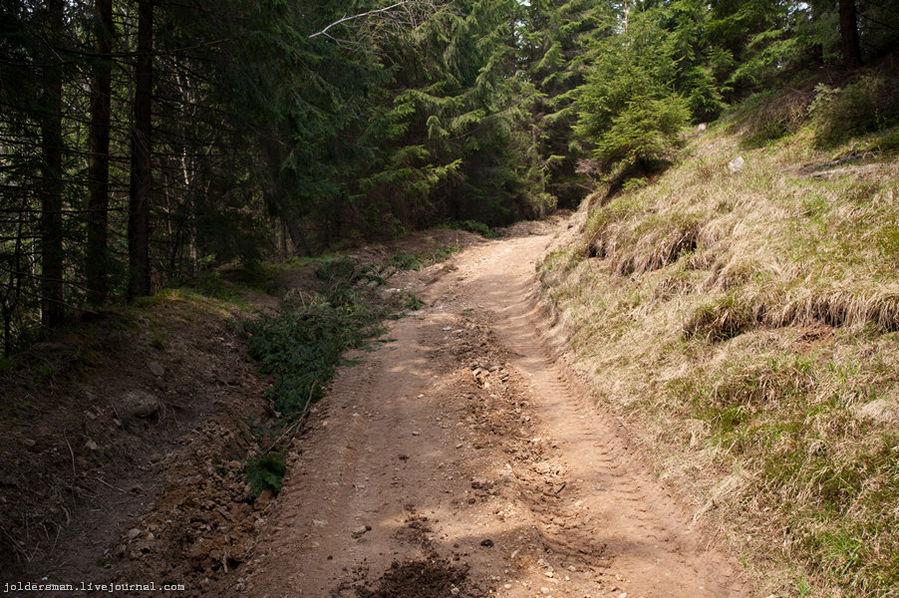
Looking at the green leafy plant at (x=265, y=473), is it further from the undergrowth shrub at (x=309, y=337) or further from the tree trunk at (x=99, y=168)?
the tree trunk at (x=99, y=168)

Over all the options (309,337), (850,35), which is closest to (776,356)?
(309,337)

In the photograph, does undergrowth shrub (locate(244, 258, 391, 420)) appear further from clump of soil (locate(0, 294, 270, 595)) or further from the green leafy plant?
the green leafy plant

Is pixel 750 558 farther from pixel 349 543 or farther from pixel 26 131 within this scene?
pixel 26 131

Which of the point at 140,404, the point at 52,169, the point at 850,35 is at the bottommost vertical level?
the point at 140,404

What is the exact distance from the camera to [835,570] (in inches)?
107

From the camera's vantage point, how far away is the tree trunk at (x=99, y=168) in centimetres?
490

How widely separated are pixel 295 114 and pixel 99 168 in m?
3.55

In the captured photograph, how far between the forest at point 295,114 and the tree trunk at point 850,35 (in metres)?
0.03

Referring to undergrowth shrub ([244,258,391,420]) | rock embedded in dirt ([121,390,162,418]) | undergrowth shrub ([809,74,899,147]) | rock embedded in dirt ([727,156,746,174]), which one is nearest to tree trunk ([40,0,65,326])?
rock embedded in dirt ([121,390,162,418])

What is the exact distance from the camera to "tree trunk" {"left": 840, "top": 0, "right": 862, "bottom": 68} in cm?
948

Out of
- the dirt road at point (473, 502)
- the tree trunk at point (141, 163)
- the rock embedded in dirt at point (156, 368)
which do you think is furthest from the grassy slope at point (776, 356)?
the tree trunk at point (141, 163)

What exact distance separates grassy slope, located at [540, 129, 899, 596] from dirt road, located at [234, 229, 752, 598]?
45 cm

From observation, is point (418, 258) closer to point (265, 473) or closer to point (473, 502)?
point (265, 473)

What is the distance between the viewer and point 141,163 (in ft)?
23.0
